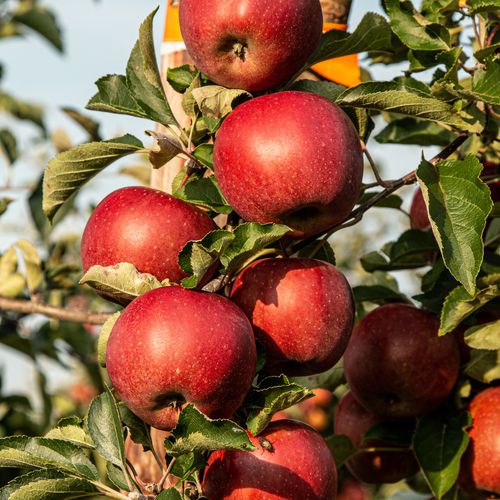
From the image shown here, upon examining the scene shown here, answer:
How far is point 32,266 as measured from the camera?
7.77 ft

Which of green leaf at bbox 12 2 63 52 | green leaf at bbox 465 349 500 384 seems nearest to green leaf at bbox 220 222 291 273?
green leaf at bbox 465 349 500 384

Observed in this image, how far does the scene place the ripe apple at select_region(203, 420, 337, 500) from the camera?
3.77 feet

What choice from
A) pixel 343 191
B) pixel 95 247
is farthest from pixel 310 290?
pixel 95 247

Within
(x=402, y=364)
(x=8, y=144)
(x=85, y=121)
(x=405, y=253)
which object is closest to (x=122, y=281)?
(x=402, y=364)

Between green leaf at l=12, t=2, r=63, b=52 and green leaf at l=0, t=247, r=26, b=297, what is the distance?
851 mm

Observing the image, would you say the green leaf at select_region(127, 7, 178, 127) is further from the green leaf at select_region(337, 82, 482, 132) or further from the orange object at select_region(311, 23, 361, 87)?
the orange object at select_region(311, 23, 361, 87)

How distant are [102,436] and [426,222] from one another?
106 cm

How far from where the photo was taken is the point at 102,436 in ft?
3.77

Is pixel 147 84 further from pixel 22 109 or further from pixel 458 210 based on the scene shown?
pixel 22 109

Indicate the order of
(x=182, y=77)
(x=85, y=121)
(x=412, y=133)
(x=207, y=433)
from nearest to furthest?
(x=207, y=433) < (x=182, y=77) < (x=412, y=133) < (x=85, y=121)

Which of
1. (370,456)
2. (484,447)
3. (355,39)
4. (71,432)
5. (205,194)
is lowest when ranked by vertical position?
(370,456)

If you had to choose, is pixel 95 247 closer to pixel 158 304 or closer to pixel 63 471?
pixel 158 304

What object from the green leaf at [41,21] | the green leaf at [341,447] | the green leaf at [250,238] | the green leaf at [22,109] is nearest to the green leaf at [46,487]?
the green leaf at [250,238]

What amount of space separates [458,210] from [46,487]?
70 centimetres
